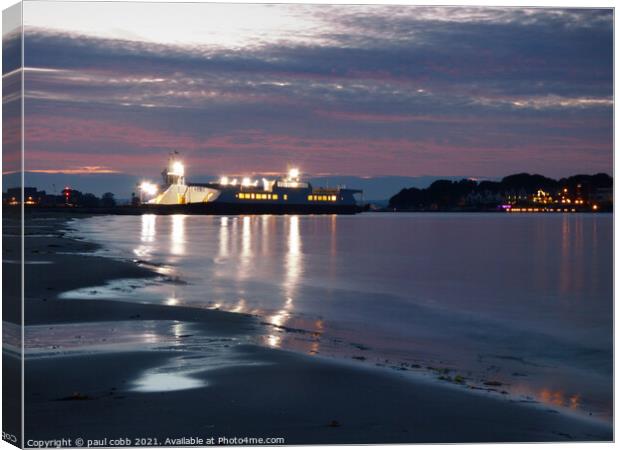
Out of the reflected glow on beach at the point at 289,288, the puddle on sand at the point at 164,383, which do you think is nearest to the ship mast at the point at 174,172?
the reflected glow on beach at the point at 289,288

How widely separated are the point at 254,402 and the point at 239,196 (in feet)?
326

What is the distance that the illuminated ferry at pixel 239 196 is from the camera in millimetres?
99875

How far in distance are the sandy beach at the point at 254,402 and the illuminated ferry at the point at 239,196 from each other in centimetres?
9012

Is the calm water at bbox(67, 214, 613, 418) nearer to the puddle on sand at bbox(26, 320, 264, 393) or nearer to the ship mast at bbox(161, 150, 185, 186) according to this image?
the puddle on sand at bbox(26, 320, 264, 393)

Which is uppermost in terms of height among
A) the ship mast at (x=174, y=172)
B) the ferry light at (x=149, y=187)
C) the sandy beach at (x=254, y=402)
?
the ship mast at (x=174, y=172)

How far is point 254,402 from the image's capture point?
6969mm

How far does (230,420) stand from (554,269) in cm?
2203

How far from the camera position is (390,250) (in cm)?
3666

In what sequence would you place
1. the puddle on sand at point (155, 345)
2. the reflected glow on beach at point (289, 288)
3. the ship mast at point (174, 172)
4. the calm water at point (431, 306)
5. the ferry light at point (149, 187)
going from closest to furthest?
the puddle on sand at point (155, 345), the calm water at point (431, 306), the reflected glow on beach at point (289, 288), the ship mast at point (174, 172), the ferry light at point (149, 187)

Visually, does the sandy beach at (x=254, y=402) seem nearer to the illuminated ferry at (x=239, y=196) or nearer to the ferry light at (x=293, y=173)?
the illuminated ferry at (x=239, y=196)

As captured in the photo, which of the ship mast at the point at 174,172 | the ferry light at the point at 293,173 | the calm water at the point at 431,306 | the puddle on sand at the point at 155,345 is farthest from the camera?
the ferry light at the point at 293,173

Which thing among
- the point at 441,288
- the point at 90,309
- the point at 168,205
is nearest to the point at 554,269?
the point at 441,288

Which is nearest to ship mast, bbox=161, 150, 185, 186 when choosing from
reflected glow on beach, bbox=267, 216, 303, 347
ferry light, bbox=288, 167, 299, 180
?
ferry light, bbox=288, 167, 299, 180

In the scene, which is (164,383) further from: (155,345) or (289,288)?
(289,288)
